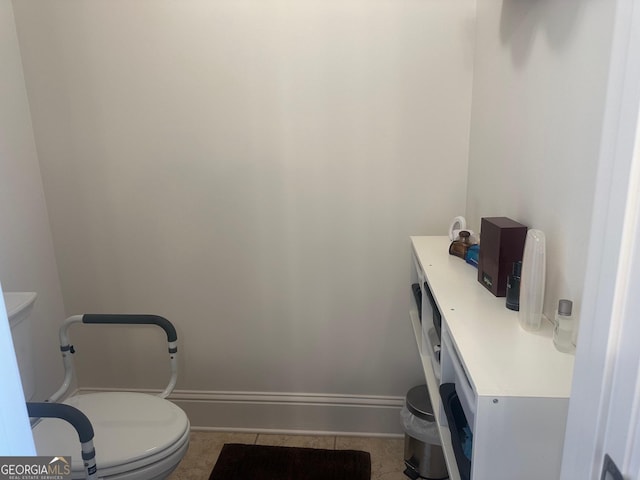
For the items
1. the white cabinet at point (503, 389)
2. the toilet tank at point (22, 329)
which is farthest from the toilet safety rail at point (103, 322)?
the white cabinet at point (503, 389)

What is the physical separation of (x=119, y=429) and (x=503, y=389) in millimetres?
1204

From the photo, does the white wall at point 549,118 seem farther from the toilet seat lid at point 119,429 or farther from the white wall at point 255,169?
the toilet seat lid at point 119,429

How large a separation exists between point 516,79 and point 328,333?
3.97 feet

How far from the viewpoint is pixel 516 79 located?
1199mm

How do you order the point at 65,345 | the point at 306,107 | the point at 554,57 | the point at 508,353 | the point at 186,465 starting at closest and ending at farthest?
the point at 508,353, the point at 554,57, the point at 65,345, the point at 306,107, the point at 186,465

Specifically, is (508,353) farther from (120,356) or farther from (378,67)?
(120,356)

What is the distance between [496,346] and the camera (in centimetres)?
87

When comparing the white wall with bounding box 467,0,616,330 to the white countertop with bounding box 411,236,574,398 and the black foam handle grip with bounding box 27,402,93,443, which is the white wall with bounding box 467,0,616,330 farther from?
the black foam handle grip with bounding box 27,402,93,443

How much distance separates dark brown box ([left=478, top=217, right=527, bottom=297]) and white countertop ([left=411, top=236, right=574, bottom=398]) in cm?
4

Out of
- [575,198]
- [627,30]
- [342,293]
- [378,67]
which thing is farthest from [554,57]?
[342,293]

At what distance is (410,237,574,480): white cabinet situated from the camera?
73 cm

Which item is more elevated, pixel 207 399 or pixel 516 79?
pixel 516 79

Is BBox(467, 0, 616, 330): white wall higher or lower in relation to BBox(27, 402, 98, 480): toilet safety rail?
higher

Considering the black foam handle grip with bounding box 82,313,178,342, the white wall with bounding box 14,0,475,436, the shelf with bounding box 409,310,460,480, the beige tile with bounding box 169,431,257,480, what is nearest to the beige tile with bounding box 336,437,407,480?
the white wall with bounding box 14,0,475,436
